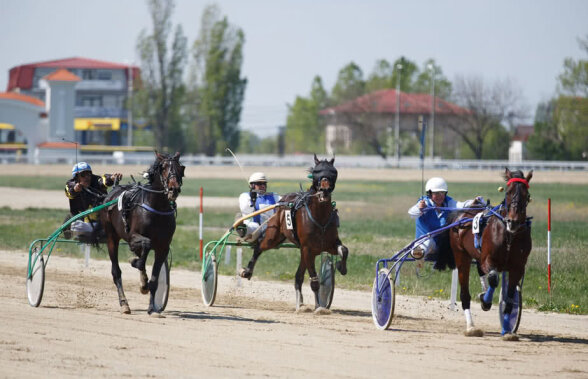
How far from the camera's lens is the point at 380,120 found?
87250mm

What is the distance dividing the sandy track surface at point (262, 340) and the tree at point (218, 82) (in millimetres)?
63594

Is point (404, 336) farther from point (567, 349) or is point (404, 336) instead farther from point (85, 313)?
point (85, 313)

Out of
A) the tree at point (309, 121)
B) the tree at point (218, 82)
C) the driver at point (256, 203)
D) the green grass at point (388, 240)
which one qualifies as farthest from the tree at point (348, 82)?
the driver at point (256, 203)

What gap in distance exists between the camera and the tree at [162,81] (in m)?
71.4

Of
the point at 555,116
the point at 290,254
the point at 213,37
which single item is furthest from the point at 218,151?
the point at 290,254

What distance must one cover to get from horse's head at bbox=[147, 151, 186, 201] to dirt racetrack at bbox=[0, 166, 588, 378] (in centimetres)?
155

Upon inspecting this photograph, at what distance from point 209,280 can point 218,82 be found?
6537 centimetres

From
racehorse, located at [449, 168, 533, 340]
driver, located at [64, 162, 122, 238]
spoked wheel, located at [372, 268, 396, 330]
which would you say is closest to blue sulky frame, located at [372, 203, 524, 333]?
spoked wheel, located at [372, 268, 396, 330]

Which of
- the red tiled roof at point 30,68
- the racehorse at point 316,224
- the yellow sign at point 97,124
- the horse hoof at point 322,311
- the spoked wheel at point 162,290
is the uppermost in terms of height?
the red tiled roof at point 30,68

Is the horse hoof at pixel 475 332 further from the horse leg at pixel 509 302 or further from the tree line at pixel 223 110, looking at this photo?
the tree line at pixel 223 110

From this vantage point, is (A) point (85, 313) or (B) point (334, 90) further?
(B) point (334, 90)

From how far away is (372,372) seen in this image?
8469 mm

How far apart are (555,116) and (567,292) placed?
53.5m

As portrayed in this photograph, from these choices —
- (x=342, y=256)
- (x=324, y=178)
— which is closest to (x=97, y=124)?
(x=342, y=256)
